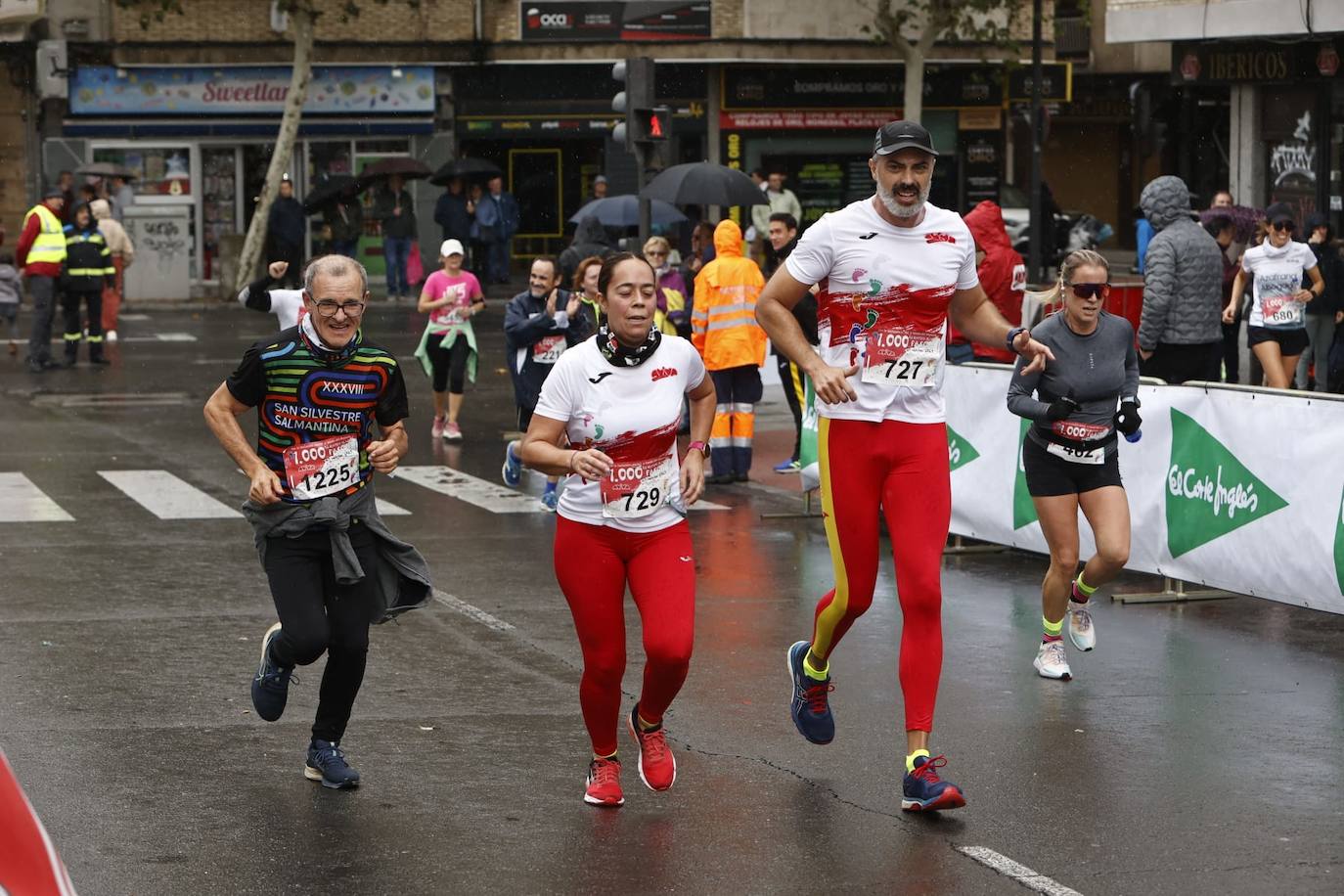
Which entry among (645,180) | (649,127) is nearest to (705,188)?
(645,180)

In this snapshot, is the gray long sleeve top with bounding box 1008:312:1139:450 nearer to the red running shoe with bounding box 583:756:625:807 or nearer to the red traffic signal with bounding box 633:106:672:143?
the red running shoe with bounding box 583:756:625:807

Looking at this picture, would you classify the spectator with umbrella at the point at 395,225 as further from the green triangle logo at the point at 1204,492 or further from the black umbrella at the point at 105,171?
the green triangle logo at the point at 1204,492

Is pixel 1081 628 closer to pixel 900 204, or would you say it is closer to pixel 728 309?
pixel 900 204

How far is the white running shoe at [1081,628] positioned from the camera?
364 inches

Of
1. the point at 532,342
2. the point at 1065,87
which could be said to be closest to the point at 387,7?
the point at 1065,87

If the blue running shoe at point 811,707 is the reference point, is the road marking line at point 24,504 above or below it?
below

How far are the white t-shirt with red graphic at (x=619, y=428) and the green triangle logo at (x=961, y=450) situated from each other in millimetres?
6014

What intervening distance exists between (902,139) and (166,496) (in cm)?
884

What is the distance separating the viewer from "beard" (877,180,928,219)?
6922 millimetres

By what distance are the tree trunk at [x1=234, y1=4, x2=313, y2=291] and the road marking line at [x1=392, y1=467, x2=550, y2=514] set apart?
20142mm

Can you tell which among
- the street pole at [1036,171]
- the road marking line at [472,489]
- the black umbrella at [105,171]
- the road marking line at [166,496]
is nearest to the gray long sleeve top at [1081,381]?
the road marking line at [472,489]

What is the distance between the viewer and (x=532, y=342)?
47.8 ft

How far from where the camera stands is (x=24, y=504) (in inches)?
551

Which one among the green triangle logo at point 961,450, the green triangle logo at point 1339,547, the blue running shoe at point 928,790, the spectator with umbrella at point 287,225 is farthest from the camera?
the spectator with umbrella at point 287,225
